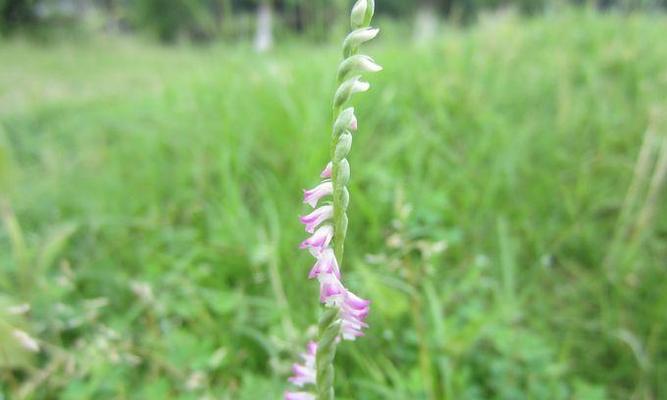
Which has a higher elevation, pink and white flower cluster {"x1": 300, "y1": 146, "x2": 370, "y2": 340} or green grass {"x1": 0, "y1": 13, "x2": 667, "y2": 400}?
pink and white flower cluster {"x1": 300, "y1": 146, "x2": 370, "y2": 340}

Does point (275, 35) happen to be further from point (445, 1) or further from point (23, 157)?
point (445, 1)

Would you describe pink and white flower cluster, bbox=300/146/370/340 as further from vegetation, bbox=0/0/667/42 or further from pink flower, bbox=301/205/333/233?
vegetation, bbox=0/0/667/42

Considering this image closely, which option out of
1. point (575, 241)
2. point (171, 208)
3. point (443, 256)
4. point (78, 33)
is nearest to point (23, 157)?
point (171, 208)

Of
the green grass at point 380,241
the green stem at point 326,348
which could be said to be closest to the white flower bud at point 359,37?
the green stem at point 326,348

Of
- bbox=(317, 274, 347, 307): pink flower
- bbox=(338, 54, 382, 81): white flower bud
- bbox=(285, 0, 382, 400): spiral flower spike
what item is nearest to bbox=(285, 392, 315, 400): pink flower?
bbox=(285, 0, 382, 400): spiral flower spike

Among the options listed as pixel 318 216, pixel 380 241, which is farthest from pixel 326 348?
pixel 380 241

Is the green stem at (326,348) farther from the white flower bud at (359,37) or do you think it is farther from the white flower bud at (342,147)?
the white flower bud at (359,37)

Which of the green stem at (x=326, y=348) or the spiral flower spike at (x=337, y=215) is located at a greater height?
the spiral flower spike at (x=337, y=215)

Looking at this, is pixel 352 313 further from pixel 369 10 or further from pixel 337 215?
pixel 369 10
